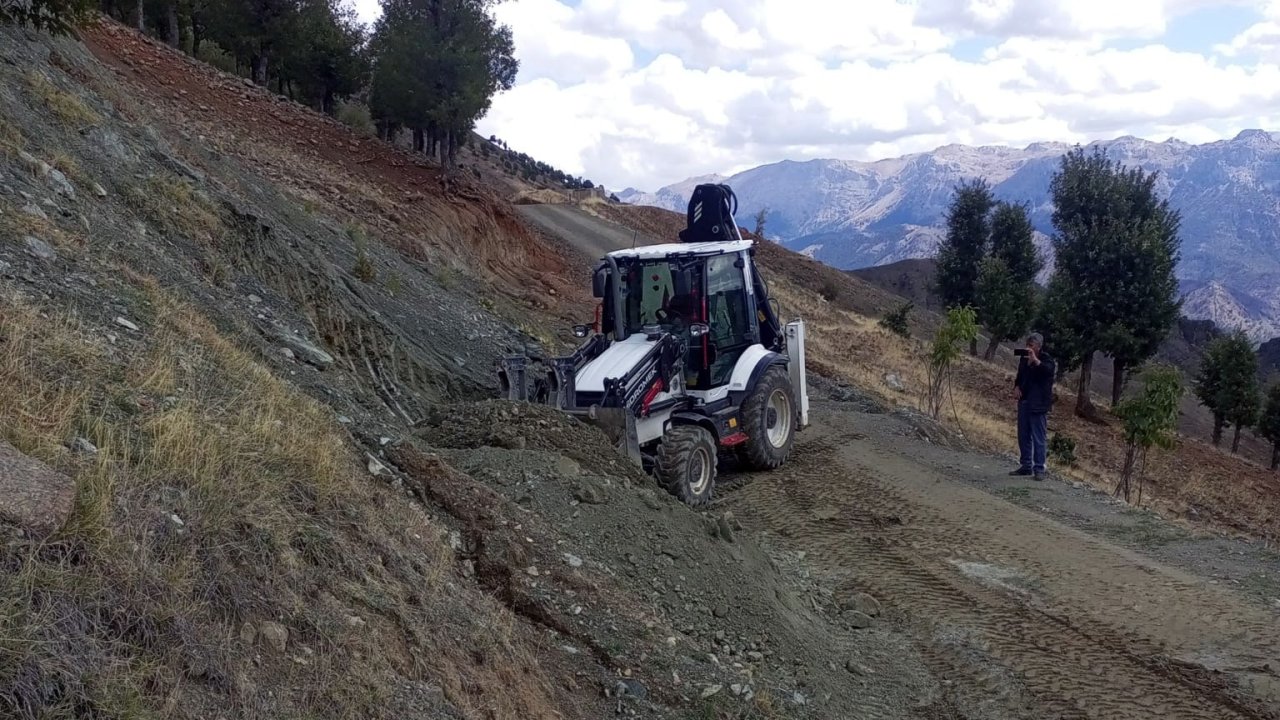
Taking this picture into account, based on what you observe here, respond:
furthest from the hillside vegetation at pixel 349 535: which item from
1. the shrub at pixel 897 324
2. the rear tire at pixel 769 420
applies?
the shrub at pixel 897 324

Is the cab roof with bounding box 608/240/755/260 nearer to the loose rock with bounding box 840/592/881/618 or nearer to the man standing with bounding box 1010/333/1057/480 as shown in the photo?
the man standing with bounding box 1010/333/1057/480

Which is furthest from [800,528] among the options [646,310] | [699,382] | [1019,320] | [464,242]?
[1019,320]

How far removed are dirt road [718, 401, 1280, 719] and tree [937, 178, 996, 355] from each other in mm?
31609

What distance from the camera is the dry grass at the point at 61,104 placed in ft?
33.0

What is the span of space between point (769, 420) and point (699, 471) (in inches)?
83.9

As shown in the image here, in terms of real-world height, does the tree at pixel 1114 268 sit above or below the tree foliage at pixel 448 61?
below

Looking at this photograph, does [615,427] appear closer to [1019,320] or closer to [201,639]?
[201,639]

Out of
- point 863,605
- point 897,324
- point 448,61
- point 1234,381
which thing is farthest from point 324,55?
point 1234,381

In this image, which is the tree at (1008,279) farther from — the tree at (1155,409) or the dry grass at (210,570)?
the dry grass at (210,570)

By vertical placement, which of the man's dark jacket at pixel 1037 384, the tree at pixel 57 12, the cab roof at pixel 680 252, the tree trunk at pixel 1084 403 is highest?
the tree at pixel 57 12

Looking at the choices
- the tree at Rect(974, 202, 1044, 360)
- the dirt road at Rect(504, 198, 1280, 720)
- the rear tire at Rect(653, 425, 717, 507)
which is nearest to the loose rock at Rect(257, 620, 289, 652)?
the dirt road at Rect(504, 198, 1280, 720)

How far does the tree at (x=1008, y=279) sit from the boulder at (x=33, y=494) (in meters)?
37.6

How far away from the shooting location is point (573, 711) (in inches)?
170

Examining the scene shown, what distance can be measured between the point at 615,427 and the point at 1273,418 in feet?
126
